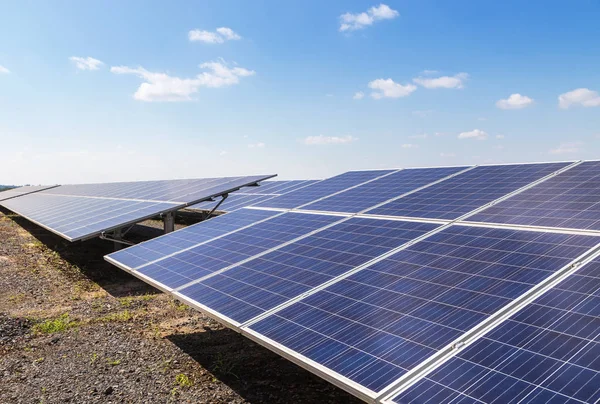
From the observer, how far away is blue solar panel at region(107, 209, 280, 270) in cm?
1505

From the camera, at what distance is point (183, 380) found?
439 inches

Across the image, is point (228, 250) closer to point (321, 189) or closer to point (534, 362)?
point (321, 189)

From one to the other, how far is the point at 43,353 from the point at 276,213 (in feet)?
27.7

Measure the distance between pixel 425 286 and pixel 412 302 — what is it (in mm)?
595

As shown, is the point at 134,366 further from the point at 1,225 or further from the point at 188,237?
the point at 1,225

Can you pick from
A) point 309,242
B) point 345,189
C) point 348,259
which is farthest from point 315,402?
point 345,189

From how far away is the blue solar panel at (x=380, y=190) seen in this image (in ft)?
51.4

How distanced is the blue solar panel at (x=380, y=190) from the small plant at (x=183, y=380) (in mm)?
6883

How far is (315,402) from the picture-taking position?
10.2 meters

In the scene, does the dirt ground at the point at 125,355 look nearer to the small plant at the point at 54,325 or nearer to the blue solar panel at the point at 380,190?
the small plant at the point at 54,325

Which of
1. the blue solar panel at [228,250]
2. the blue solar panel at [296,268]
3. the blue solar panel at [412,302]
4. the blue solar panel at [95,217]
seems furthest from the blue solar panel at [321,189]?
the blue solar panel at [412,302]

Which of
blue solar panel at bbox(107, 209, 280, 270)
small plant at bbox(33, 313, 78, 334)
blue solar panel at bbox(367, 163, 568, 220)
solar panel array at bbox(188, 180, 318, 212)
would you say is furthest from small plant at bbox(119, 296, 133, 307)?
solar panel array at bbox(188, 180, 318, 212)

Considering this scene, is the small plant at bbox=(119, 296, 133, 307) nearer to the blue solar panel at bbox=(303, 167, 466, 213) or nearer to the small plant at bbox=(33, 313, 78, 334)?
the small plant at bbox=(33, 313, 78, 334)

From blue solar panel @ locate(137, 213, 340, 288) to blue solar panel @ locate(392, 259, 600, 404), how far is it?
Result: 7.28m
